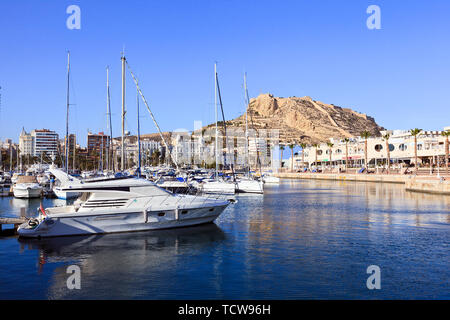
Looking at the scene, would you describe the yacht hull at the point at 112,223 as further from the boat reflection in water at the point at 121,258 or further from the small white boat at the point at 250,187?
the small white boat at the point at 250,187

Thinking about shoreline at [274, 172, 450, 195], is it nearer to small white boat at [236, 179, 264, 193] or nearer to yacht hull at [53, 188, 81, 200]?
small white boat at [236, 179, 264, 193]

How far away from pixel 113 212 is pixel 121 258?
4.64 metres

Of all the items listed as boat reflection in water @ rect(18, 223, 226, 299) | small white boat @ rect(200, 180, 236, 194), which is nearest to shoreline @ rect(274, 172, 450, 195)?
small white boat @ rect(200, 180, 236, 194)

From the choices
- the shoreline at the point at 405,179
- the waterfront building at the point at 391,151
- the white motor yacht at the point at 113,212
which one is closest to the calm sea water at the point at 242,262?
the white motor yacht at the point at 113,212

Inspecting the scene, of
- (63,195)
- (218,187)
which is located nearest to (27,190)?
(63,195)

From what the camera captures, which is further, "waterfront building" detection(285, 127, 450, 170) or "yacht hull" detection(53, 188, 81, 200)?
"waterfront building" detection(285, 127, 450, 170)

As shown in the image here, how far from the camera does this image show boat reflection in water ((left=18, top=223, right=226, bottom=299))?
13953mm

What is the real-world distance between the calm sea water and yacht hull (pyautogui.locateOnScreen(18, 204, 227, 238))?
439 millimetres

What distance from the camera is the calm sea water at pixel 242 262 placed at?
1360 centimetres

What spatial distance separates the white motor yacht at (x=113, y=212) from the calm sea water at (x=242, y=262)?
56 centimetres

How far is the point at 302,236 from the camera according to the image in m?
23.0

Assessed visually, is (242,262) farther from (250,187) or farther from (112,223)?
(250,187)
